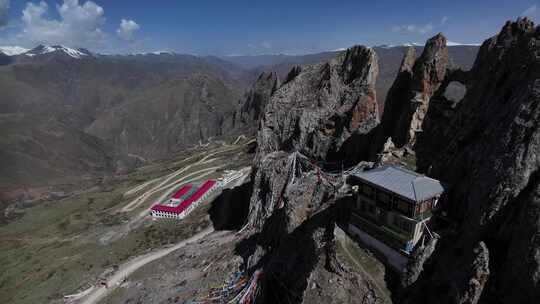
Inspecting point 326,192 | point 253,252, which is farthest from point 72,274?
point 326,192

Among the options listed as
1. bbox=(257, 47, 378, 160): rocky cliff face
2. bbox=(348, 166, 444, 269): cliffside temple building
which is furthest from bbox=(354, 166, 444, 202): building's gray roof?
bbox=(257, 47, 378, 160): rocky cliff face

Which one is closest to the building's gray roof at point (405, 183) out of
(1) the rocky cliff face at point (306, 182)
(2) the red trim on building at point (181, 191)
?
(1) the rocky cliff face at point (306, 182)

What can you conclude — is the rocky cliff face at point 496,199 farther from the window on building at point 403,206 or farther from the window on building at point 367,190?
the window on building at point 367,190

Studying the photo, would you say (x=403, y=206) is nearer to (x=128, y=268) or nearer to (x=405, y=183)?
(x=405, y=183)

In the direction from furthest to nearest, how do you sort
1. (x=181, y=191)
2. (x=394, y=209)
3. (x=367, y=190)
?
(x=181, y=191) < (x=367, y=190) < (x=394, y=209)

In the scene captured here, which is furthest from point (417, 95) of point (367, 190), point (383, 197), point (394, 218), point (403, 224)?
point (403, 224)

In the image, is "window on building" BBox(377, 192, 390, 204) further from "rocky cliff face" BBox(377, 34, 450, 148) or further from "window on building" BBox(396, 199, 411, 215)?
"rocky cliff face" BBox(377, 34, 450, 148)

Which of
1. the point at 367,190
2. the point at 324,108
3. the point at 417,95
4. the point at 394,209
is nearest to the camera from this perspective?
the point at 394,209
